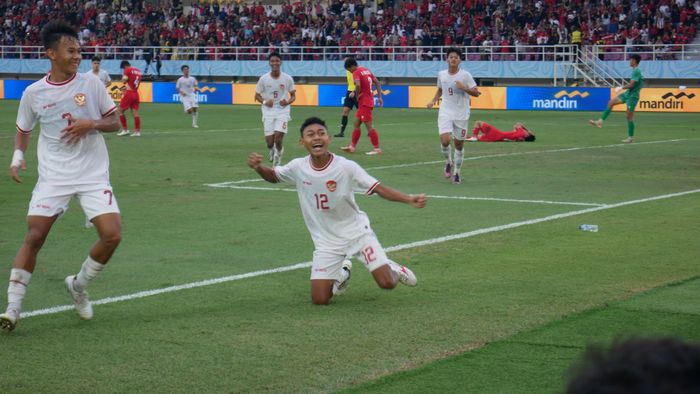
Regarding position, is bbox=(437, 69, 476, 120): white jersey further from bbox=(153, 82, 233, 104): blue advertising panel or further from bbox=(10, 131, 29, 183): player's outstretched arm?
bbox=(153, 82, 233, 104): blue advertising panel

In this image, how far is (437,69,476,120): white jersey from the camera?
17.8 metres

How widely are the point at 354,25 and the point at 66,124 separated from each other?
4708cm

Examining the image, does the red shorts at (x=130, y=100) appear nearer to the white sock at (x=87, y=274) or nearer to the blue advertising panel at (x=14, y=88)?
the white sock at (x=87, y=274)

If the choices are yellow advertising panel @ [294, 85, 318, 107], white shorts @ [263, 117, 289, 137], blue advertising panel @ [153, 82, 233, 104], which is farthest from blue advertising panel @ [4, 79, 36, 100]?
white shorts @ [263, 117, 289, 137]

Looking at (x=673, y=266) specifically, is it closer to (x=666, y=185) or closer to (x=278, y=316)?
(x=278, y=316)

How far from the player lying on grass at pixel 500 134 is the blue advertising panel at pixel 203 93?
24.7 meters

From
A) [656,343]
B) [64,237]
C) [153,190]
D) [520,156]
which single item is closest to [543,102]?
[520,156]

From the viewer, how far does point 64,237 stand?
11828 mm

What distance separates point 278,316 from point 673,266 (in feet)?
13.4

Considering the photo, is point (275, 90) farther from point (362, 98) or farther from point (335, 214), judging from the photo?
point (335, 214)

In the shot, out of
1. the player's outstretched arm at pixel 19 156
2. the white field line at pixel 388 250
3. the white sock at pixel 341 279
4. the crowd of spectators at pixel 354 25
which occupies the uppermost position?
the crowd of spectators at pixel 354 25

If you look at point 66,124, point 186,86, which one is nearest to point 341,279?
point 66,124

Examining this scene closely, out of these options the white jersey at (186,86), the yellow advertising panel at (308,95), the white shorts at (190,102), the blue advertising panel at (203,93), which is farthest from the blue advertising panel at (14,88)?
the white shorts at (190,102)

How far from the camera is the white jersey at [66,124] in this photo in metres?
7.49
